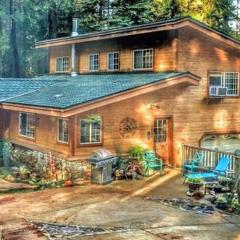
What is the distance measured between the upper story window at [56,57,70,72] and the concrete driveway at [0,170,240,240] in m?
13.4

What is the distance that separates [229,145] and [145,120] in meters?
5.74

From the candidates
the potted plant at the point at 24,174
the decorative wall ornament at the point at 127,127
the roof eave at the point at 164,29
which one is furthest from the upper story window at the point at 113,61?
the potted plant at the point at 24,174

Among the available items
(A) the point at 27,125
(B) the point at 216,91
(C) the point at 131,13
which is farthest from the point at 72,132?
(C) the point at 131,13

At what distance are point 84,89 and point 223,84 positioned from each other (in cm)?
728

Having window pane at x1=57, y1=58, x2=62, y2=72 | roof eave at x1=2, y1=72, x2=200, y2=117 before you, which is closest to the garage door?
roof eave at x1=2, y1=72, x2=200, y2=117

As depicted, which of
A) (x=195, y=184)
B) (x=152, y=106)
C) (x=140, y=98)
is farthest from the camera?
(x=152, y=106)

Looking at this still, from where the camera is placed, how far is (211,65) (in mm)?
22219

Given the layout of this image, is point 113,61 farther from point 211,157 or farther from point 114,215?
point 114,215

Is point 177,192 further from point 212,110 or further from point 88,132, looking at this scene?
point 212,110

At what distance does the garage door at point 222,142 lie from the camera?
2238 centimetres

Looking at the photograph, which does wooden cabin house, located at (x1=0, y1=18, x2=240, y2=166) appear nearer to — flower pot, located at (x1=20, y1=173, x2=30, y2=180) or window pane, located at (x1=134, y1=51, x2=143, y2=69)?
window pane, located at (x1=134, y1=51, x2=143, y2=69)

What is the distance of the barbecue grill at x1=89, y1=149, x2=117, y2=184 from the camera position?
17.1m

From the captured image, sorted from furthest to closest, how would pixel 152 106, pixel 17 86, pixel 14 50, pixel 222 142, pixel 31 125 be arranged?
pixel 14 50, pixel 17 86, pixel 222 142, pixel 31 125, pixel 152 106

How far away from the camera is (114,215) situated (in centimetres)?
1283
